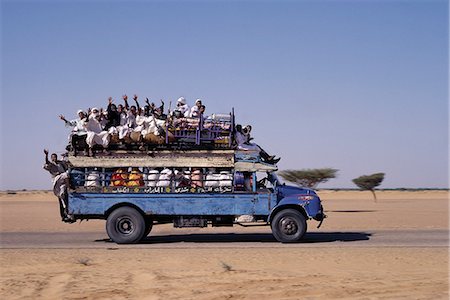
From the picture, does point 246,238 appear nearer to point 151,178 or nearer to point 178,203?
point 178,203

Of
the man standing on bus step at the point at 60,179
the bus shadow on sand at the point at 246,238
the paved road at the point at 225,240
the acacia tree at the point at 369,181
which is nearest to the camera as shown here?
the paved road at the point at 225,240

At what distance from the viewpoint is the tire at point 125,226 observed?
17.4 m

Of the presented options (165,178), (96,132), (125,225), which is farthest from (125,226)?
(96,132)

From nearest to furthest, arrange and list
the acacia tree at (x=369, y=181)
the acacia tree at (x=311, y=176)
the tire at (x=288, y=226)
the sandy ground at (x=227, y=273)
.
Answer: the sandy ground at (x=227, y=273) < the tire at (x=288, y=226) < the acacia tree at (x=311, y=176) < the acacia tree at (x=369, y=181)

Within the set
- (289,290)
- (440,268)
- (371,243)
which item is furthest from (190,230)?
(289,290)

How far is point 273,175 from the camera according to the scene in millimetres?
17812

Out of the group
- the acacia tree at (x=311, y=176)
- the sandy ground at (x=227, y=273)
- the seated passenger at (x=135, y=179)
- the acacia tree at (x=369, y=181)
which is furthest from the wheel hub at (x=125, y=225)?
the acacia tree at (x=369, y=181)

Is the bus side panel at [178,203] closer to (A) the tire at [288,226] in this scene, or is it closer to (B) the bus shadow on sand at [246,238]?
(A) the tire at [288,226]

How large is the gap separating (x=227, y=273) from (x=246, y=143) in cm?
673

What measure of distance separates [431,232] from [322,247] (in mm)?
6543

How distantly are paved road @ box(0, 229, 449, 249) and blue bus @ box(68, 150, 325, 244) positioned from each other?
0.62 metres

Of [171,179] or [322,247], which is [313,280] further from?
[171,179]

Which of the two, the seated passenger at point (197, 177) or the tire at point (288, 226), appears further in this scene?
the seated passenger at point (197, 177)

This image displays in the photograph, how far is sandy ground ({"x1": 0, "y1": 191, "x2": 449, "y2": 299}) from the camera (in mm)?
9547
